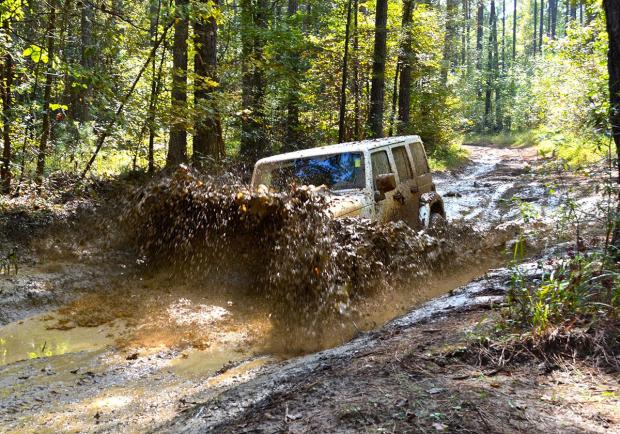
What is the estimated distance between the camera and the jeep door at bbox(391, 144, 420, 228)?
7.56 metres

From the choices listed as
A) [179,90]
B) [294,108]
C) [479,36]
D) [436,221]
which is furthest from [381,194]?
[479,36]

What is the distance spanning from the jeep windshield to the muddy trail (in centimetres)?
78

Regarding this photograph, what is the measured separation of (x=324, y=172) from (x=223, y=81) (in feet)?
23.8

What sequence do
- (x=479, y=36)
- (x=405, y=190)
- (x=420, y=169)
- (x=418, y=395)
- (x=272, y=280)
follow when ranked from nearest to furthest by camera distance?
1. (x=418, y=395)
2. (x=272, y=280)
3. (x=405, y=190)
4. (x=420, y=169)
5. (x=479, y=36)

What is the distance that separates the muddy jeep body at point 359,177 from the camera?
6.46 metres

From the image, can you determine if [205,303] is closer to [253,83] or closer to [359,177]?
[359,177]

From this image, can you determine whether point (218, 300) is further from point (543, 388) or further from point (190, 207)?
point (543, 388)

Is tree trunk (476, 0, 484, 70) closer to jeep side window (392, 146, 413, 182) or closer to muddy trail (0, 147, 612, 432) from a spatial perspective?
jeep side window (392, 146, 413, 182)

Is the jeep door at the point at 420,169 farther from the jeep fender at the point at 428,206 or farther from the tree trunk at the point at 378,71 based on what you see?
the tree trunk at the point at 378,71

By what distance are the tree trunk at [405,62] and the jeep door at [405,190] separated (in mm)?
10852

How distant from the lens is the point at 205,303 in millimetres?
6195

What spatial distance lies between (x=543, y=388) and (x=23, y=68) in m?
8.59

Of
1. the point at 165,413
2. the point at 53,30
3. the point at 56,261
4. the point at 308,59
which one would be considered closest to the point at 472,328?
the point at 165,413

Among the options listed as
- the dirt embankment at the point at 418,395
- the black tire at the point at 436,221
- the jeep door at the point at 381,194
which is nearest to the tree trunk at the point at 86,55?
the jeep door at the point at 381,194
